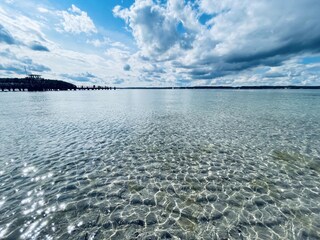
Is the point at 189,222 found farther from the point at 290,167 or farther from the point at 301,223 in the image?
the point at 290,167

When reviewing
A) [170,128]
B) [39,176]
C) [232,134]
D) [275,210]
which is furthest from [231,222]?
[170,128]

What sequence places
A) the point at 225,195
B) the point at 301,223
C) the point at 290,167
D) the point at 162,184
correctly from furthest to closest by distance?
1. the point at 290,167
2. the point at 162,184
3. the point at 225,195
4. the point at 301,223

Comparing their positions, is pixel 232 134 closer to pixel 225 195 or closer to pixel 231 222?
pixel 225 195

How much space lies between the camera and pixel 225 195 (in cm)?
931

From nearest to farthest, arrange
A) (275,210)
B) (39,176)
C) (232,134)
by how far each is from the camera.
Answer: (275,210) → (39,176) → (232,134)

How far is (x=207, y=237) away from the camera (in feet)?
22.0

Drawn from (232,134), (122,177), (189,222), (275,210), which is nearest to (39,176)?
(122,177)

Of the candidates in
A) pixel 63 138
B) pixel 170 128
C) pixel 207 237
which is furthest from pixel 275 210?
pixel 63 138

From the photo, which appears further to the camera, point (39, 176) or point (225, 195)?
point (39, 176)

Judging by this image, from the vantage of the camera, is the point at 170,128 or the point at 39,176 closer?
the point at 39,176

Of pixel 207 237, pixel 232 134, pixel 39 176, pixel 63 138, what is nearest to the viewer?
pixel 207 237

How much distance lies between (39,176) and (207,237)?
10.6m

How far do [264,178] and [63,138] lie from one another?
62.4ft

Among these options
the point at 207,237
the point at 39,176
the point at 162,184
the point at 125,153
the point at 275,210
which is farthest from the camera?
the point at 125,153
